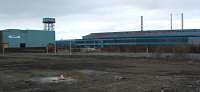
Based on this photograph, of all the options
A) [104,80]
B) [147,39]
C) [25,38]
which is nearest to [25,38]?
[25,38]

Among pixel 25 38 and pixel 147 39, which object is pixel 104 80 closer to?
pixel 25 38

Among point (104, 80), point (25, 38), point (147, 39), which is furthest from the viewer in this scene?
point (147, 39)

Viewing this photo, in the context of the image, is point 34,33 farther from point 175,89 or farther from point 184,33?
point 175,89

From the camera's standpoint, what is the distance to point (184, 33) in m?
108

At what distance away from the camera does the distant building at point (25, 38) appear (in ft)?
254

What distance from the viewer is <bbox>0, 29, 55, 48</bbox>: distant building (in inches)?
3046

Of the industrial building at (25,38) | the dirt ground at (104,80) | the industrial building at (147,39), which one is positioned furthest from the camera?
the industrial building at (147,39)

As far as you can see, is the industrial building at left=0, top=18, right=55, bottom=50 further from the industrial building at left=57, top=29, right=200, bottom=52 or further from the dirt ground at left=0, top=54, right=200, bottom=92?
the dirt ground at left=0, top=54, right=200, bottom=92

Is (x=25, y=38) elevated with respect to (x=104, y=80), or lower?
elevated

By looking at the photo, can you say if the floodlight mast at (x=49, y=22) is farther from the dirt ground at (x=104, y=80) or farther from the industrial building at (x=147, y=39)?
the dirt ground at (x=104, y=80)

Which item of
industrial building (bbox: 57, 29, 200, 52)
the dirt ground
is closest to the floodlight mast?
industrial building (bbox: 57, 29, 200, 52)

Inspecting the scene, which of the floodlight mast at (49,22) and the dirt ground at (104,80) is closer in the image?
the dirt ground at (104,80)

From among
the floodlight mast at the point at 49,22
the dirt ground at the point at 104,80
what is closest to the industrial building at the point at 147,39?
the floodlight mast at the point at 49,22

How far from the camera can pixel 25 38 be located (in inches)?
3196
